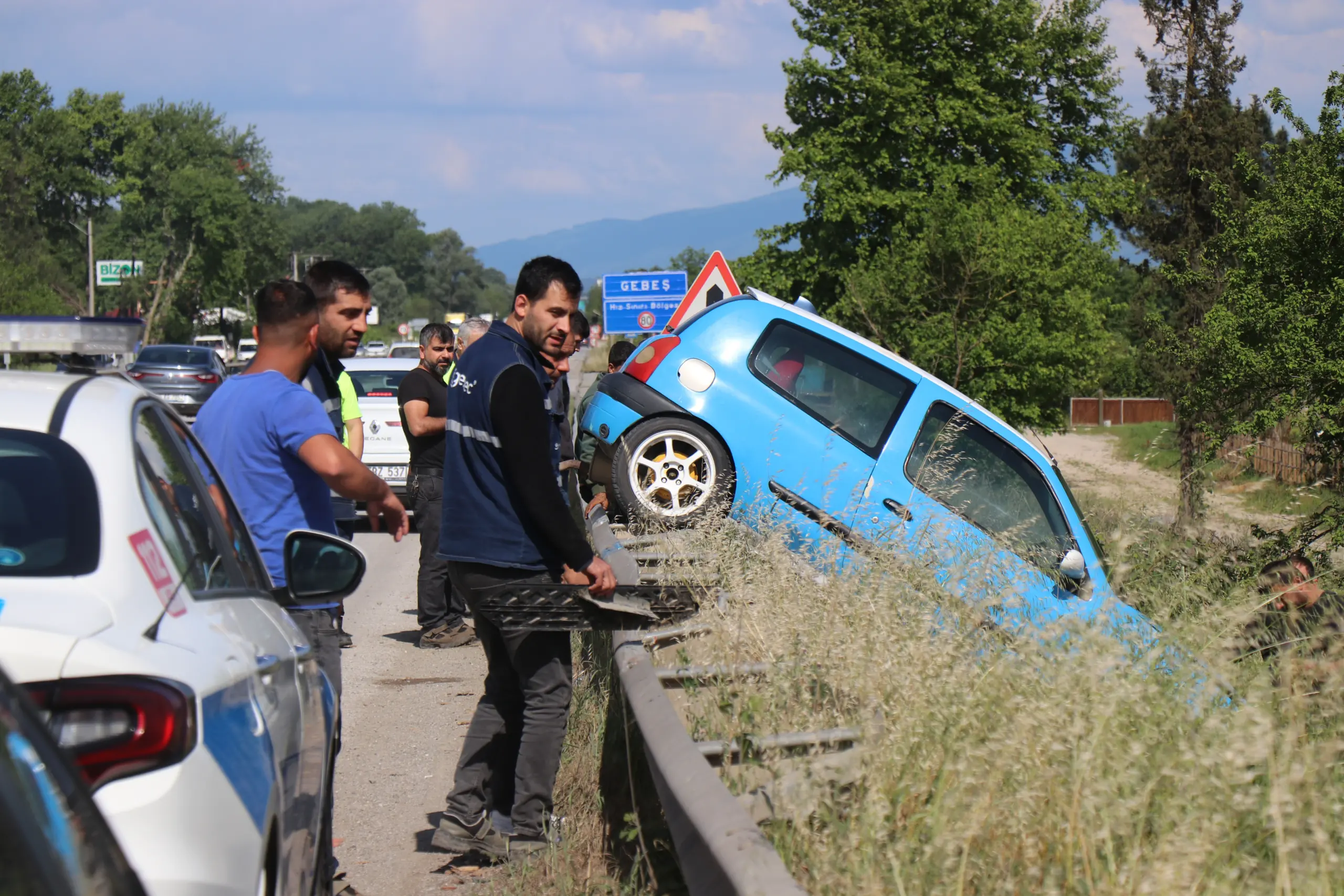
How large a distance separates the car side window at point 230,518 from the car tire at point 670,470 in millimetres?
5273

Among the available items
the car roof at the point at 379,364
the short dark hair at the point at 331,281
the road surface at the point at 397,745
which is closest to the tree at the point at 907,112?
the car roof at the point at 379,364

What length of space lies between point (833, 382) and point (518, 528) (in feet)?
14.5

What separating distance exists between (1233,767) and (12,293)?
6033cm

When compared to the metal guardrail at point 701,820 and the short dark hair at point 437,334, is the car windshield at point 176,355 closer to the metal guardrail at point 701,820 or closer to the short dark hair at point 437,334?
the short dark hair at point 437,334

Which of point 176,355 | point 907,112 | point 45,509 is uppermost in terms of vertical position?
point 907,112

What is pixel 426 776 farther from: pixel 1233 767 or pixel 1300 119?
pixel 1300 119

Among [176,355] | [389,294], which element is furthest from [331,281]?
[389,294]

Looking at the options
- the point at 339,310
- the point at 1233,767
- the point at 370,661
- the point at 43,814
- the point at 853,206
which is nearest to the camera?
the point at 43,814

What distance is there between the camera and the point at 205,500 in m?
3.56

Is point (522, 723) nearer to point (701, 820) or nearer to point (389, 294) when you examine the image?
point (701, 820)

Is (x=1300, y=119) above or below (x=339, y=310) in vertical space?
above

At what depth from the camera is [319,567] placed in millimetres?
4047

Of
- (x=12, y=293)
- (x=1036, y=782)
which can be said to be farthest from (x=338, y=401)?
(x=12, y=293)

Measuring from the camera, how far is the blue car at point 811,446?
27.5ft
